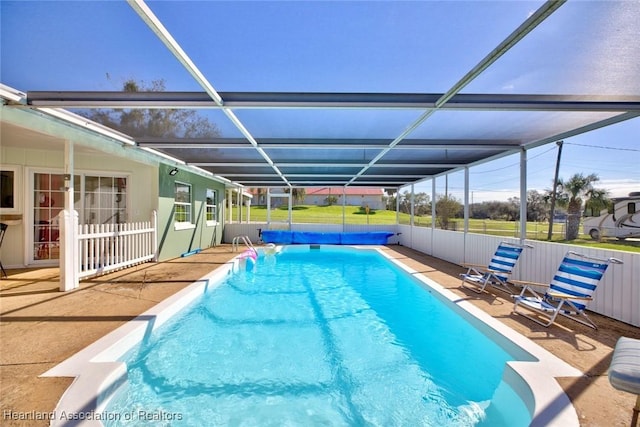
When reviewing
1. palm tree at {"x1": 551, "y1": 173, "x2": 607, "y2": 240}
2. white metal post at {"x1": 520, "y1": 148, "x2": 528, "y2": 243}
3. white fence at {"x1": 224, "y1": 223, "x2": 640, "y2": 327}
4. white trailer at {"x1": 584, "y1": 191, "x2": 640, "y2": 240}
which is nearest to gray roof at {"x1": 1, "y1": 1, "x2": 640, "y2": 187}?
white metal post at {"x1": 520, "y1": 148, "x2": 528, "y2": 243}

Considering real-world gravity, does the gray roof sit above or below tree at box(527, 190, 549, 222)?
above

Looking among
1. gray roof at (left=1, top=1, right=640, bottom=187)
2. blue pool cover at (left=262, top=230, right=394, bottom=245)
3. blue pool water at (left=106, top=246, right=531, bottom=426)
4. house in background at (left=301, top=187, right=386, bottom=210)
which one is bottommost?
blue pool water at (left=106, top=246, right=531, bottom=426)

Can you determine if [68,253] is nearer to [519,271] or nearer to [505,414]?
[505,414]

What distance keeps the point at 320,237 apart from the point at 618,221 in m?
12.9

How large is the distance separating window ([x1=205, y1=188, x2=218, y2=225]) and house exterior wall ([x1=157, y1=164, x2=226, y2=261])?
177 mm

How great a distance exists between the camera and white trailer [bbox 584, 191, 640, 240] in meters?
11.9

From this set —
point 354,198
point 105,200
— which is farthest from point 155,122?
point 354,198

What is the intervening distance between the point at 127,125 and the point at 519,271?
7912 mm

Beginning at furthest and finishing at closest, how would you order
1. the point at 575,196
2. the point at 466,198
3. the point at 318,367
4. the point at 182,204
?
the point at 575,196
the point at 182,204
the point at 466,198
the point at 318,367

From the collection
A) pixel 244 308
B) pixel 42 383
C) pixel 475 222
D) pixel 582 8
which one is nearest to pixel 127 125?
pixel 244 308

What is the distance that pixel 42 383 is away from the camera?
2.48 meters

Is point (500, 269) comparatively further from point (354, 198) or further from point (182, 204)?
point (354, 198)

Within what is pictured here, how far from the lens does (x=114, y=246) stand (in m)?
6.60

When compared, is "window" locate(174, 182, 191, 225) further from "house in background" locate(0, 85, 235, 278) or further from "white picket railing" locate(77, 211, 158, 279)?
"white picket railing" locate(77, 211, 158, 279)
